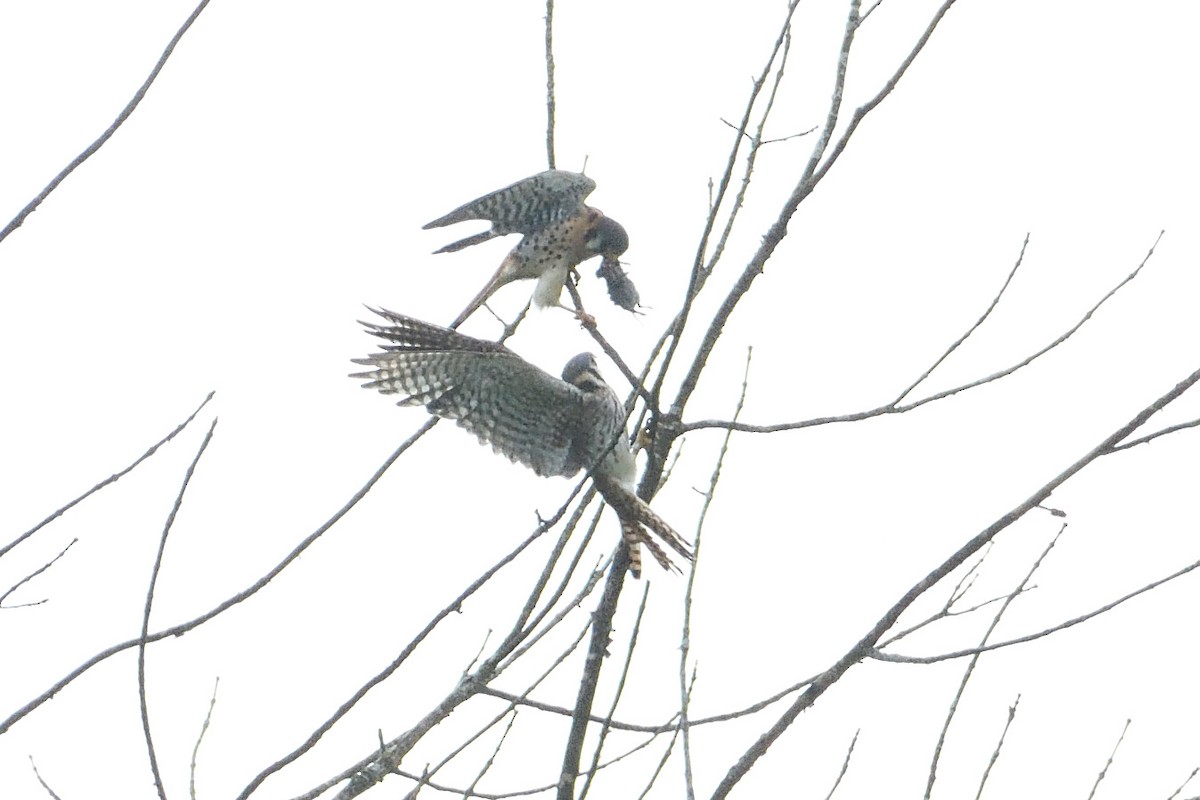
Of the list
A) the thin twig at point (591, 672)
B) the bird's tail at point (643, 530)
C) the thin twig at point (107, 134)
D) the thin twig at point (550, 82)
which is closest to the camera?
the thin twig at point (107, 134)

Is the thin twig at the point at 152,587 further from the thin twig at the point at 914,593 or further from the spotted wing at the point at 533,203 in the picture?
the spotted wing at the point at 533,203

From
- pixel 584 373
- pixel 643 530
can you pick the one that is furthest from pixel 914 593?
pixel 584 373

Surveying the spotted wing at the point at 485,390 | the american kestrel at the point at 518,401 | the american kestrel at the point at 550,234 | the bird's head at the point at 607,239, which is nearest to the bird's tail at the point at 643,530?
the american kestrel at the point at 518,401

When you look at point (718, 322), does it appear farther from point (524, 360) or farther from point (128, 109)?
point (524, 360)

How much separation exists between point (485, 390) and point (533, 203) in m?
1.26

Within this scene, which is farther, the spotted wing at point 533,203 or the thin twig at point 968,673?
the spotted wing at point 533,203

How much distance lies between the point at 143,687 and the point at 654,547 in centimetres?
240

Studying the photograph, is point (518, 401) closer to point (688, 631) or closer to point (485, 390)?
point (485, 390)

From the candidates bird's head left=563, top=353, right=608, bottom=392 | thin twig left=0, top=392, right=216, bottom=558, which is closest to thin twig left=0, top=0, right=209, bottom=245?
thin twig left=0, top=392, right=216, bottom=558

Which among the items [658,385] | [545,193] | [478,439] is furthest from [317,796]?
[545,193]

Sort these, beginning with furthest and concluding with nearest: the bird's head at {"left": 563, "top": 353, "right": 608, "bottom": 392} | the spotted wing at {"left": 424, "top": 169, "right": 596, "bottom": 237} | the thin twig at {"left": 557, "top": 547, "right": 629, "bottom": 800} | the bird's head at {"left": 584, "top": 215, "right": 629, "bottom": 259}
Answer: the bird's head at {"left": 584, "top": 215, "right": 629, "bottom": 259} → the spotted wing at {"left": 424, "top": 169, "right": 596, "bottom": 237} → the bird's head at {"left": 563, "top": 353, "right": 608, "bottom": 392} → the thin twig at {"left": 557, "top": 547, "right": 629, "bottom": 800}

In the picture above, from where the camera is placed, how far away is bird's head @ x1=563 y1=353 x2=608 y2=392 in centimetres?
539

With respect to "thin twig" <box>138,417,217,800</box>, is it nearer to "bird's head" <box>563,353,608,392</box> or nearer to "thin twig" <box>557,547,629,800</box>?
"thin twig" <box>557,547,629,800</box>

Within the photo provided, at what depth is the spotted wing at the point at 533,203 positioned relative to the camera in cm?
584
